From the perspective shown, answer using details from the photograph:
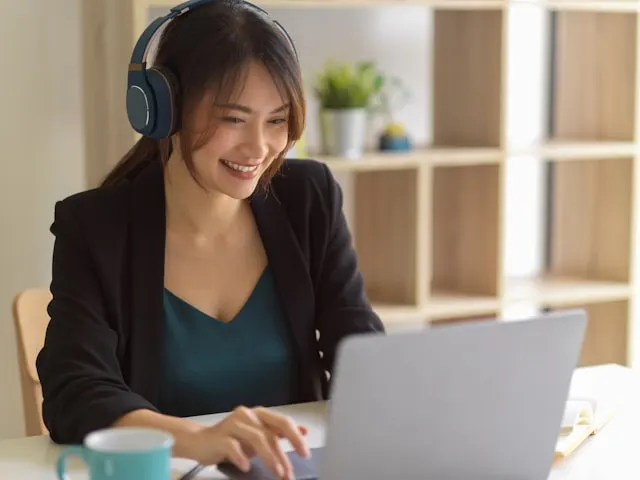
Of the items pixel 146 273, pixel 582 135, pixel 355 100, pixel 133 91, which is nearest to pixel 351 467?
pixel 146 273

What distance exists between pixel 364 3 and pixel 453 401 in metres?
1.57

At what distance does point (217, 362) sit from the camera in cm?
170

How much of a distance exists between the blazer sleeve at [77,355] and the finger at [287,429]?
25 cm

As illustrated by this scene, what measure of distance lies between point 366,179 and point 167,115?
130 centimetres

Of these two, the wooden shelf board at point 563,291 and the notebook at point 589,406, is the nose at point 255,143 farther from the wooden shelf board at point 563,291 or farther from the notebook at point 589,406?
the wooden shelf board at point 563,291

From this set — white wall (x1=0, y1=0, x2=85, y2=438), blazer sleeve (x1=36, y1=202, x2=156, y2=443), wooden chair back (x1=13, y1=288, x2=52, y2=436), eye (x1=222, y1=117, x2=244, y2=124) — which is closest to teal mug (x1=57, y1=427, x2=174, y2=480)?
blazer sleeve (x1=36, y1=202, x2=156, y2=443)

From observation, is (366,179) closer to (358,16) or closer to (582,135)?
(358,16)

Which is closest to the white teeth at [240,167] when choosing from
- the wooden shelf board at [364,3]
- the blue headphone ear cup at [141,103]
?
the blue headphone ear cup at [141,103]

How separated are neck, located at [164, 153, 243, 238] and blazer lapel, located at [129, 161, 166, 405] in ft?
0.20

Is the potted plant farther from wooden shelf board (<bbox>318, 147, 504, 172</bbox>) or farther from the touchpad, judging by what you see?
the touchpad

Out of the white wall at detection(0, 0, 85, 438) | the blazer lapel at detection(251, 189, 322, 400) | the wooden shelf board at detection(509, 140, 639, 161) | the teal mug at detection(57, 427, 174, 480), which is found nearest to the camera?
the teal mug at detection(57, 427, 174, 480)

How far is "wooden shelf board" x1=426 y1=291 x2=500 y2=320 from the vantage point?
2.80 metres

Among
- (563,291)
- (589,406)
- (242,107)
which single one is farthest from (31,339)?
(563,291)

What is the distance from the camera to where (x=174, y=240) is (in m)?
1.75
